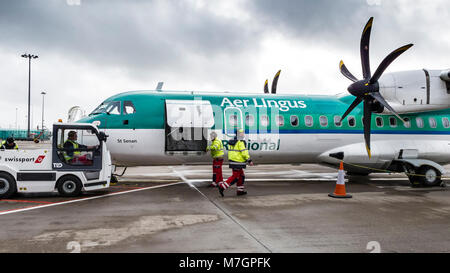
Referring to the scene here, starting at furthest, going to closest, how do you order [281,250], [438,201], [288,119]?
[288,119] → [438,201] → [281,250]

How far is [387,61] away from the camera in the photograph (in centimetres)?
1085

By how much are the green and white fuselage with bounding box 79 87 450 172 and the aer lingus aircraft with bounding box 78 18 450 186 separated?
0.11 ft

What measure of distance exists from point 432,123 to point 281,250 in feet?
38.9

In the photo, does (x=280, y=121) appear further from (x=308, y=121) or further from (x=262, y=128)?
(x=308, y=121)

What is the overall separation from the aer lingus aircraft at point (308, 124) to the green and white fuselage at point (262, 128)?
3 centimetres

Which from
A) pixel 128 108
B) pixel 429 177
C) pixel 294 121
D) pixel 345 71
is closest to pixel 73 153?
pixel 128 108

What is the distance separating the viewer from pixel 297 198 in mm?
9266

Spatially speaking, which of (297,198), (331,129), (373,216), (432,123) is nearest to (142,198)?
(297,198)

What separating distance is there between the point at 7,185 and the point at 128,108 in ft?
14.0

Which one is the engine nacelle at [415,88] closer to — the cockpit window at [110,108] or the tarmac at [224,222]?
the tarmac at [224,222]

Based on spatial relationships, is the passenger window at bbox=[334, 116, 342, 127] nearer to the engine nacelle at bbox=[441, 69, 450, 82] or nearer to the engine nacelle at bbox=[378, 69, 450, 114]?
the engine nacelle at bbox=[378, 69, 450, 114]

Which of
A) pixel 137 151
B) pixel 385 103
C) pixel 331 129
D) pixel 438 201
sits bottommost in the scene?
pixel 438 201
